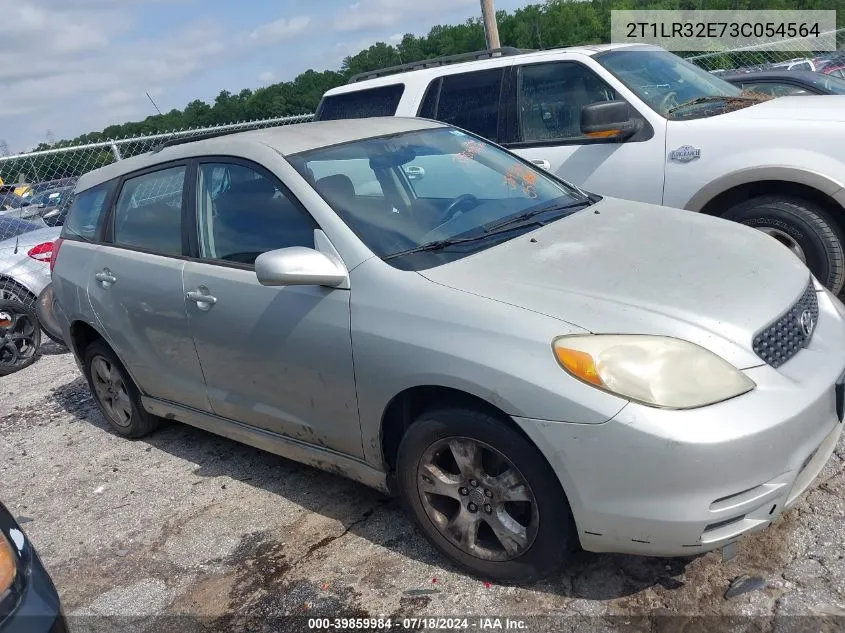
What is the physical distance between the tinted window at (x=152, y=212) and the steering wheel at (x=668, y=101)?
3.32m

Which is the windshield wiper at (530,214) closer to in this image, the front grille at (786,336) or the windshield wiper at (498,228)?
the windshield wiper at (498,228)

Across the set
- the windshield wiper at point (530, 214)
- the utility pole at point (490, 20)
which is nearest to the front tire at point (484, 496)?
the windshield wiper at point (530, 214)

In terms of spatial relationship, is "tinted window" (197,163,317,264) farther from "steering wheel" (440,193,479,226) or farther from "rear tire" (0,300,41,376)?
"rear tire" (0,300,41,376)

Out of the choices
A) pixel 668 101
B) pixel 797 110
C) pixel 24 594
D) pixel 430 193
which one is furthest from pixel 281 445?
pixel 797 110

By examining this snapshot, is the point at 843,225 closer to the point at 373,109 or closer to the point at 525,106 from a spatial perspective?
the point at 525,106

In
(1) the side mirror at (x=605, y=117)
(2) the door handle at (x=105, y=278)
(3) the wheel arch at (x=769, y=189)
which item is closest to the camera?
(2) the door handle at (x=105, y=278)

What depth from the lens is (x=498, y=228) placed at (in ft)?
11.0

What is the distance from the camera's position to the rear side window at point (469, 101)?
596 cm

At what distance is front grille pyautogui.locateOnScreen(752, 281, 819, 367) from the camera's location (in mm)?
2535

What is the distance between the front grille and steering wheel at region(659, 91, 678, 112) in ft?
9.19

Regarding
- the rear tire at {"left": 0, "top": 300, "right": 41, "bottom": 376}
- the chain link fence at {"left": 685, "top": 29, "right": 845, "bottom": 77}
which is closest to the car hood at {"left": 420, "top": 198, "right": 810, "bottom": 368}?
the rear tire at {"left": 0, "top": 300, "right": 41, "bottom": 376}

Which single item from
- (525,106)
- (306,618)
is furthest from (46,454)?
(525,106)

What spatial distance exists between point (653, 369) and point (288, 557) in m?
1.83

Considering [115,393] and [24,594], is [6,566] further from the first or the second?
[115,393]
